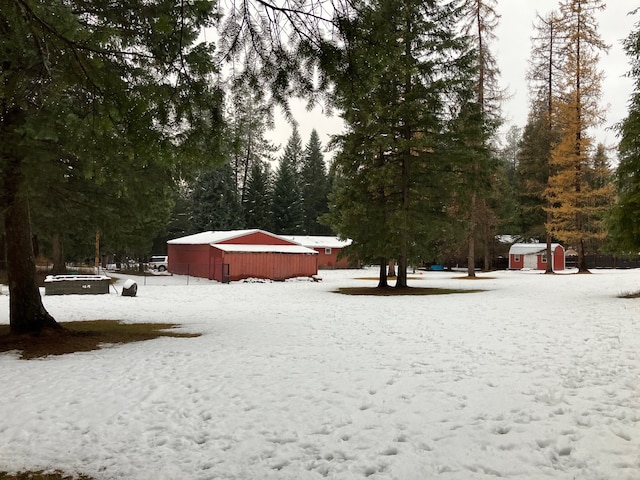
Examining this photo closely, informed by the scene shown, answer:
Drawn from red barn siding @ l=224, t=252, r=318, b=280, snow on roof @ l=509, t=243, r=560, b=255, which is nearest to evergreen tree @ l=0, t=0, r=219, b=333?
red barn siding @ l=224, t=252, r=318, b=280

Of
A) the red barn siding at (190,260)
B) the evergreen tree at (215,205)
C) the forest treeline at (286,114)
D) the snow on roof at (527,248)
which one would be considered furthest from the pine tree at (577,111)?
the evergreen tree at (215,205)

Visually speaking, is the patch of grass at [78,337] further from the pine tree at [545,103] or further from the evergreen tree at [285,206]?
the evergreen tree at [285,206]

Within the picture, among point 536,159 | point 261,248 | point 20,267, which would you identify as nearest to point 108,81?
point 20,267

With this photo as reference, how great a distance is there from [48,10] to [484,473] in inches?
242

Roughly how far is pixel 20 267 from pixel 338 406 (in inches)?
287

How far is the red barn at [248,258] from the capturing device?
99.9 ft

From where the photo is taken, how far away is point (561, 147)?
32.8 meters

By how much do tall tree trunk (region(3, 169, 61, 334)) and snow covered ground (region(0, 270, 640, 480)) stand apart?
188 cm

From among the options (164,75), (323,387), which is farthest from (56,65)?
(323,387)

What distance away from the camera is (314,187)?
64375mm

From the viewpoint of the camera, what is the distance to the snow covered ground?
394cm

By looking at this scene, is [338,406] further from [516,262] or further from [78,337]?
[516,262]

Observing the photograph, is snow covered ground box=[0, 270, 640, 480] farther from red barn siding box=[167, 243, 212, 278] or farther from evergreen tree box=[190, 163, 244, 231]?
evergreen tree box=[190, 163, 244, 231]

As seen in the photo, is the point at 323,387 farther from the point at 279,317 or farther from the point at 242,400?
the point at 279,317
